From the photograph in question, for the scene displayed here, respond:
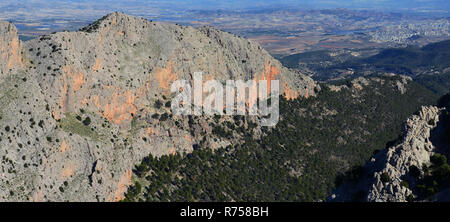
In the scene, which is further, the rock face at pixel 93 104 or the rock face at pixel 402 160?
the rock face at pixel 93 104

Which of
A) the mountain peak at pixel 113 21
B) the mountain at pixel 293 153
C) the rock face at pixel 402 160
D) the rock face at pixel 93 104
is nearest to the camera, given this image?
the rock face at pixel 402 160

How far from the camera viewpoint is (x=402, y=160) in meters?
70.6

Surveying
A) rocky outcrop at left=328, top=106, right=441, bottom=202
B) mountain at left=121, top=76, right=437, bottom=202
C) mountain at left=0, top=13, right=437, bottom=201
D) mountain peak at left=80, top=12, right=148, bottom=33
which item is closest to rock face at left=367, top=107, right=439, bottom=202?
rocky outcrop at left=328, top=106, right=441, bottom=202

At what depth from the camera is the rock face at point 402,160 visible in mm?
66125

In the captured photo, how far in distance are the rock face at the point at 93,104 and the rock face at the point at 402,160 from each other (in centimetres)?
4924

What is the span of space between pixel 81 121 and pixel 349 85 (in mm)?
109869

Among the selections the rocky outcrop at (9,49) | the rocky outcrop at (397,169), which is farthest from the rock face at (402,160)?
the rocky outcrop at (9,49)

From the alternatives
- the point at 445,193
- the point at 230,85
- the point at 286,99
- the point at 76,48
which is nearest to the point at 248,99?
the point at 230,85

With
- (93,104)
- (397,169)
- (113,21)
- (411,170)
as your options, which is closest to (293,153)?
(397,169)

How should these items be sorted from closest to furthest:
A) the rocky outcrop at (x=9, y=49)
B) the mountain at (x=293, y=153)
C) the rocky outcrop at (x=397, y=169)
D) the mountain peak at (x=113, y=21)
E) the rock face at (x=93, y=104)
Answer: the rocky outcrop at (x=397, y=169) → the rock face at (x=93, y=104) → the rocky outcrop at (x=9, y=49) → the mountain at (x=293, y=153) → the mountain peak at (x=113, y=21)

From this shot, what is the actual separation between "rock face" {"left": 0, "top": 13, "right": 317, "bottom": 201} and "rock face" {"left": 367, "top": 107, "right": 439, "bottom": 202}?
49.2 meters

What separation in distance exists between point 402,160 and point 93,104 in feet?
215

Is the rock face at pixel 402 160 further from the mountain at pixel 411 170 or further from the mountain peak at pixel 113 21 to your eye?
the mountain peak at pixel 113 21
